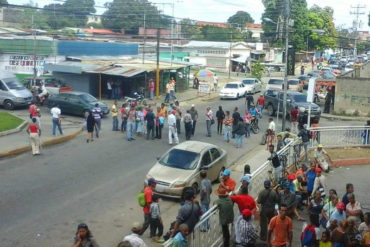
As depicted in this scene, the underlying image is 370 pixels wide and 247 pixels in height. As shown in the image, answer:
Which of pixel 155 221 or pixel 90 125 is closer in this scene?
pixel 155 221

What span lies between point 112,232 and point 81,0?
152 meters

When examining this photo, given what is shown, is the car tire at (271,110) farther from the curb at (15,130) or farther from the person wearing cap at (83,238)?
the person wearing cap at (83,238)

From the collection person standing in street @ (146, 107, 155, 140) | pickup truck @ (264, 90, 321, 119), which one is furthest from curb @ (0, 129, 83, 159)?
pickup truck @ (264, 90, 321, 119)

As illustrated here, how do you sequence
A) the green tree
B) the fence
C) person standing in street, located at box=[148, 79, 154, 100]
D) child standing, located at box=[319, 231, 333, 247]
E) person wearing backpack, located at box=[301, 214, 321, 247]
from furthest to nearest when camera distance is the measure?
the green tree, person standing in street, located at box=[148, 79, 154, 100], person wearing backpack, located at box=[301, 214, 321, 247], the fence, child standing, located at box=[319, 231, 333, 247]

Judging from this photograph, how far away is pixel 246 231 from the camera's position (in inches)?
396

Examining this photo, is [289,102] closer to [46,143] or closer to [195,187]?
[46,143]

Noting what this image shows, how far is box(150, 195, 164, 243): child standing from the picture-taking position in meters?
11.6

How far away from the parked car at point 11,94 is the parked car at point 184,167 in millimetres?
17997

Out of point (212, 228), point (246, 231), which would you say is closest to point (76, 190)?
point (212, 228)

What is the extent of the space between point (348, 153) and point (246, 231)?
13.2 m

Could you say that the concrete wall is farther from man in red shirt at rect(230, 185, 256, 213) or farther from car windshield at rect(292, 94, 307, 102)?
man in red shirt at rect(230, 185, 256, 213)

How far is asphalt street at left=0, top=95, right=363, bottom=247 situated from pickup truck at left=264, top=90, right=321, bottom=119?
923cm

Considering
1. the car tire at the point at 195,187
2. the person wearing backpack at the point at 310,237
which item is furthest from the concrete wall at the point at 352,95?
the person wearing backpack at the point at 310,237

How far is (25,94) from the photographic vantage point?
32344mm
